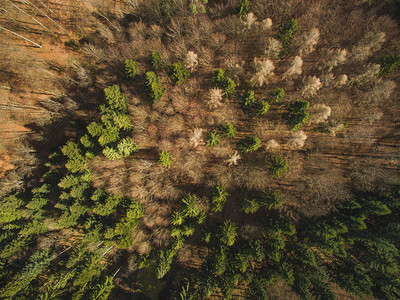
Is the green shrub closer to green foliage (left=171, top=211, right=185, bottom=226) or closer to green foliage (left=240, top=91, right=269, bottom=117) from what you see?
green foliage (left=171, top=211, right=185, bottom=226)

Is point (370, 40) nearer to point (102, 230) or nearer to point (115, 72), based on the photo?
point (115, 72)

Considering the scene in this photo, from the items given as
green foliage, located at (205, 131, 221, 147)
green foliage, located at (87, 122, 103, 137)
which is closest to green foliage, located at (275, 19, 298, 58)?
green foliage, located at (205, 131, 221, 147)

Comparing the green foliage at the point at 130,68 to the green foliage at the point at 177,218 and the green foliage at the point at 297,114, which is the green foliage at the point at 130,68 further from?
the green foliage at the point at 297,114

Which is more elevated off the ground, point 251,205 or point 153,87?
point 153,87

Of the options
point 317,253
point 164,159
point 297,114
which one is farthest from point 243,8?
point 317,253

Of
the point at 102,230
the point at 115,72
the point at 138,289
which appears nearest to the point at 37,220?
the point at 102,230

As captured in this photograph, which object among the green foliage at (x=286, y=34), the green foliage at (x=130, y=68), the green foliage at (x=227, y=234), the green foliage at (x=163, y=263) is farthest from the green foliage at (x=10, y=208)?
the green foliage at (x=286, y=34)

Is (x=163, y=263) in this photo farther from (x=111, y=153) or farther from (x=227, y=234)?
(x=111, y=153)
